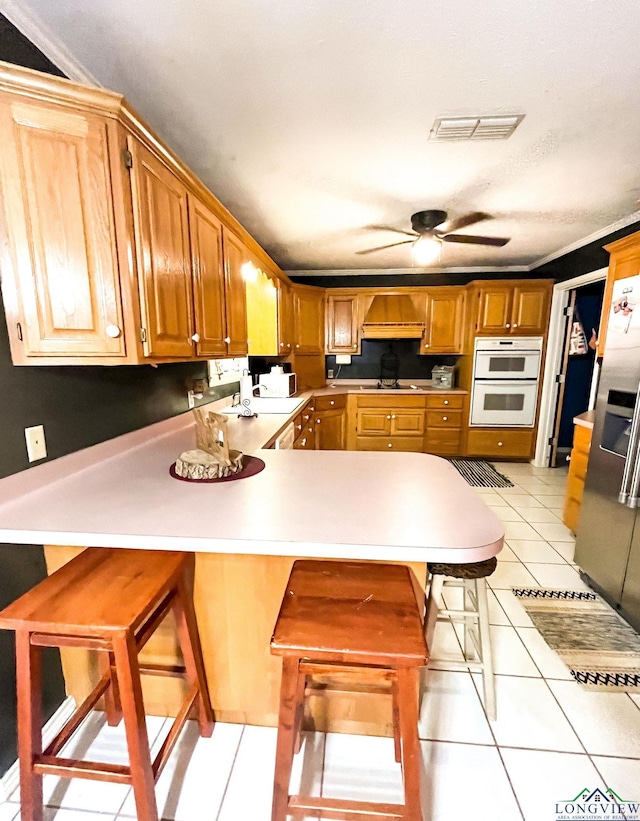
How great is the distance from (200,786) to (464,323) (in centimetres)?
463

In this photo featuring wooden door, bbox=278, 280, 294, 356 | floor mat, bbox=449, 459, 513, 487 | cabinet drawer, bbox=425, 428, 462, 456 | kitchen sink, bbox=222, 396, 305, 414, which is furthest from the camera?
cabinet drawer, bbox=425, 428, 462, 456

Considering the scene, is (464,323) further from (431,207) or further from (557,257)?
(431,207)

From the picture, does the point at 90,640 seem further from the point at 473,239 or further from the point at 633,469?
the point at 473,239

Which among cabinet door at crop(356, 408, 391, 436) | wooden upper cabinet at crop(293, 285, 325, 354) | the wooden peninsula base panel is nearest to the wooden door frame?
cabinet door at crop(356, 408, 391, 436)

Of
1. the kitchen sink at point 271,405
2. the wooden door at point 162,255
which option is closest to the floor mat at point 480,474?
the kitchen sink at point 271,405

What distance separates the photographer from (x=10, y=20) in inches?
45.0

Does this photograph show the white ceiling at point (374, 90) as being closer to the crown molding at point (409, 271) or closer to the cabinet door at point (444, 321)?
the cabinet door at point (444, 321)

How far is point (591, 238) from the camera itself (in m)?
3.38

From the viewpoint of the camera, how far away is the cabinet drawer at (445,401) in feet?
14.5

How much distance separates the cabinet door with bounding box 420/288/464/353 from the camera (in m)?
4.48

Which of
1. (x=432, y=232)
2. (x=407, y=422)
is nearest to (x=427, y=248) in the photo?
(x=432, y=232)

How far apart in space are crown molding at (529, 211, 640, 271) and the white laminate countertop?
291 cm

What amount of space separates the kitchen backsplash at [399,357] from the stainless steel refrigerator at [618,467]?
117 inches

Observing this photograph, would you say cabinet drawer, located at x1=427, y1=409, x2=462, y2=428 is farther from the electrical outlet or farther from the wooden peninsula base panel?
the electrical outlet
